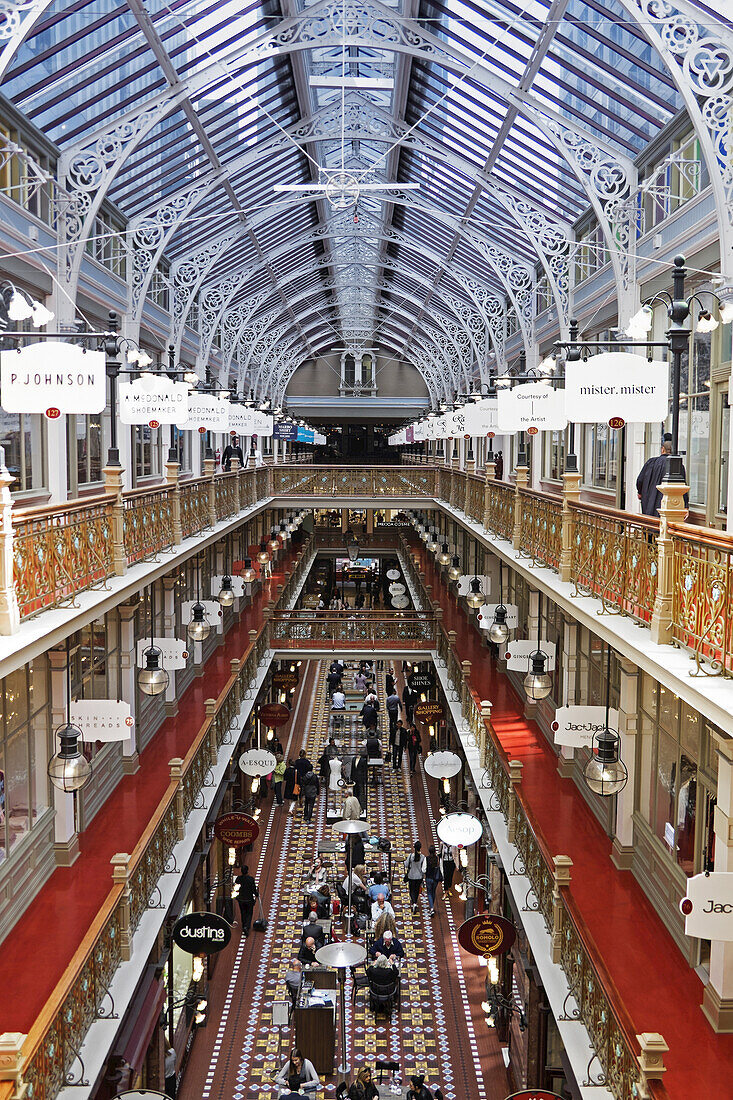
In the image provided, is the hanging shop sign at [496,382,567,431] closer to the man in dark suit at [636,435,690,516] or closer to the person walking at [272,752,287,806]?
the man in dark suit at [636,435,690,516]

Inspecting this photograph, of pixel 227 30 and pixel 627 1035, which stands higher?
pixel 227 30

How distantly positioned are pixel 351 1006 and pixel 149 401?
10689 millimetres

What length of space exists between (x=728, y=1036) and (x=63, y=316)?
12189 millimetres

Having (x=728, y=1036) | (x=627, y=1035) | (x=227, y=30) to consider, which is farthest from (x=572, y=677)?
(x=227, y=30)

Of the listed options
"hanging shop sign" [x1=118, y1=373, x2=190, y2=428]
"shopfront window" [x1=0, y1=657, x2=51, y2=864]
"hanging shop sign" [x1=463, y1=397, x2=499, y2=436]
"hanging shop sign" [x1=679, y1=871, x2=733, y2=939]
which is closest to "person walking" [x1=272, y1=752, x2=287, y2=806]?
"hanging shop sign" [x1=463, y1=397, x2=499, y2=436]

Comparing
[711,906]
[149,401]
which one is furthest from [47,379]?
[711,906]

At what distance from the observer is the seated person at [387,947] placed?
16688 millimetres

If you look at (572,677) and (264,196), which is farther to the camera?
(264,196)

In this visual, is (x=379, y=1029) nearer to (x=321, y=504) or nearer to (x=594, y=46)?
(x=594, y=46)

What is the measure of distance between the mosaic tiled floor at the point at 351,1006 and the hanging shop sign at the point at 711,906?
853cm

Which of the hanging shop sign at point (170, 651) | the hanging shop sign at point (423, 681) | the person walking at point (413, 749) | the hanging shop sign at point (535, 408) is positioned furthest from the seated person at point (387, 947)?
the hanging shop sign at point (423, 681)

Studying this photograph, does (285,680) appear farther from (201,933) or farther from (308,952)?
(201,933)

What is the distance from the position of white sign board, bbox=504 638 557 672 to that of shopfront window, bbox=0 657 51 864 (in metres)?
7.77

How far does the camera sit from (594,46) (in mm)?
13266
